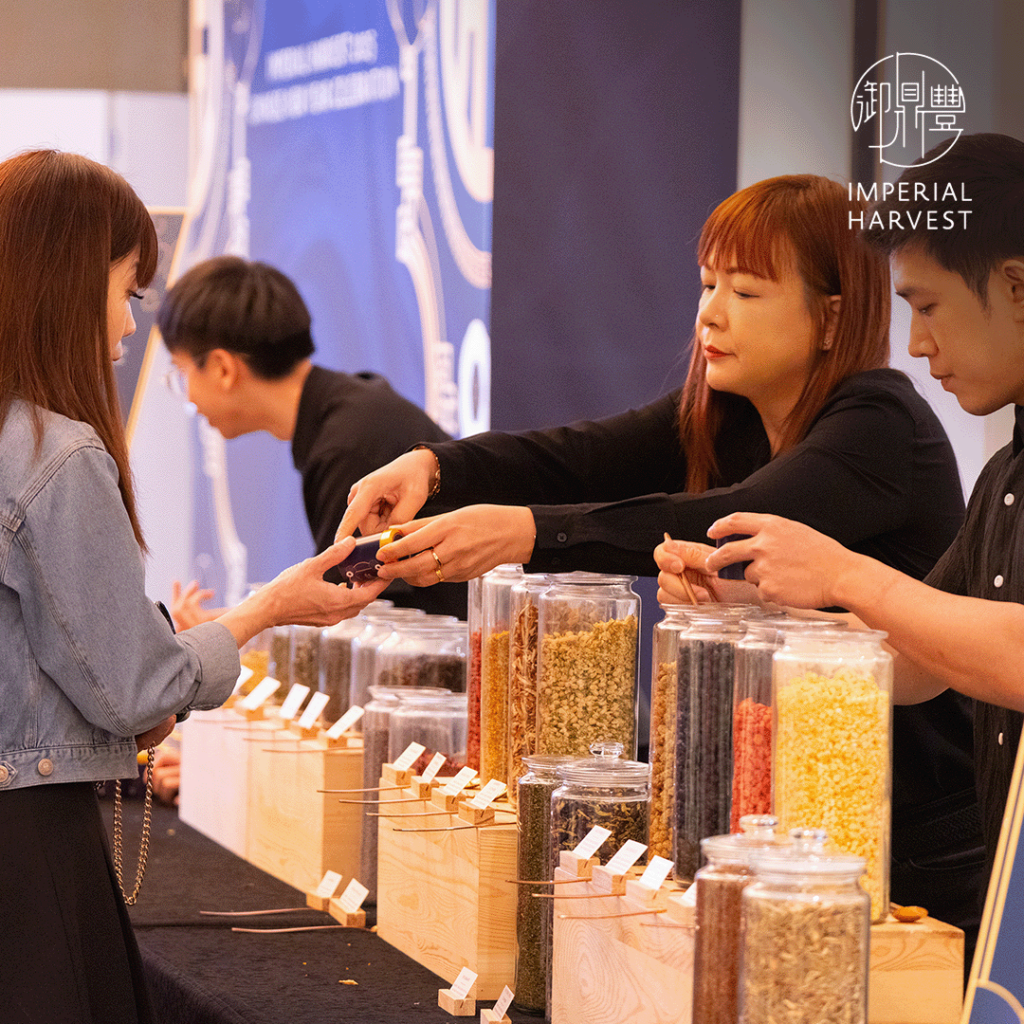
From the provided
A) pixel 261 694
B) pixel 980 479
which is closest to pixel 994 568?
pixel 980 479

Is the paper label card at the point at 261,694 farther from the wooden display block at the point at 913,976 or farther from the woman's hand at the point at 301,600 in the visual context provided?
the wooden display block at the point at 913,976

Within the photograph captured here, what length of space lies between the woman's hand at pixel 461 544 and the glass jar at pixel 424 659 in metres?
0.36

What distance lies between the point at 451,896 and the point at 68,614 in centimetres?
65

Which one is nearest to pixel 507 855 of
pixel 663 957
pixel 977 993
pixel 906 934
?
pixel 663 957

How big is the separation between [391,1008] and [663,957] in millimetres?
470

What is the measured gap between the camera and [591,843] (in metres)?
Result: 1.44

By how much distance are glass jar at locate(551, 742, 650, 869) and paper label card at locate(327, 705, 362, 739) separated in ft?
2.56

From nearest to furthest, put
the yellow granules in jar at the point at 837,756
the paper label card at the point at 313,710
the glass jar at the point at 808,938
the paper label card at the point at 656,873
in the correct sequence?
1. the glass jar at the point at 808,938
2. the yellow granules in jar at the point at 837,756
3. the paper label card at the point at 656,873
4. the paper label card at the point at 313,710

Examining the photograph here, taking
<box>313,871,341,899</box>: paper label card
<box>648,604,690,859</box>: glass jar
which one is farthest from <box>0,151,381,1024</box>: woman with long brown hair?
<box>313,871,341,899</box>: paper label card

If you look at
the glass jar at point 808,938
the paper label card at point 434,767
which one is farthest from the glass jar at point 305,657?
the glass jar at point 808,938

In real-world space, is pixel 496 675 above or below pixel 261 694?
above

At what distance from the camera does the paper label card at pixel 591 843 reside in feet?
4.70

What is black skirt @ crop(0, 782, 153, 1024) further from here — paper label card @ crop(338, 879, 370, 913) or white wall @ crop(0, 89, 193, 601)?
white wall @ crop(0, 89, 193, 601)

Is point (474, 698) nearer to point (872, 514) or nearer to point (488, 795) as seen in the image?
point (488, 795)
